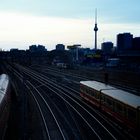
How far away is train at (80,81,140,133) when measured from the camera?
2162 cm

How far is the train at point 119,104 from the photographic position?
21.6 metres

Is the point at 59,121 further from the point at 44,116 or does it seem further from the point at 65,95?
the point at 65,95

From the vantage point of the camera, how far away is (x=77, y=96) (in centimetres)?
4294

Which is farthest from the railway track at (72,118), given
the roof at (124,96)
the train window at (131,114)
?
the roof at (124,96)

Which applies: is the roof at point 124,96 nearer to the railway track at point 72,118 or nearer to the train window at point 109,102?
the train window at point 109,102

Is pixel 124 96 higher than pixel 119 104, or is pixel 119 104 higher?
pixel 124 96

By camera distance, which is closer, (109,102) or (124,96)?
(124,96)

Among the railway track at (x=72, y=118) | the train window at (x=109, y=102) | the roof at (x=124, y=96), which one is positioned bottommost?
the railway track at (x=72, y=118)

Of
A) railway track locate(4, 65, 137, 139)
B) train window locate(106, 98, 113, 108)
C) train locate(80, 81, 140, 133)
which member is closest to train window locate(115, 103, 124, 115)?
train locate(80, 81, 140, 133)

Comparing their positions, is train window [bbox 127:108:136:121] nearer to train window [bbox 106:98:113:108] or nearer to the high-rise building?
train window [bbox 106:98:113:108]

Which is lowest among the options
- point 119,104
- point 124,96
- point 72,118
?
point 72,118

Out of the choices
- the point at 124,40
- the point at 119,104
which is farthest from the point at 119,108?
the point at 124,40

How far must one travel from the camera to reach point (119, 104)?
24.3m

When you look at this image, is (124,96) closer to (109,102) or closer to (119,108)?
(119,108)
